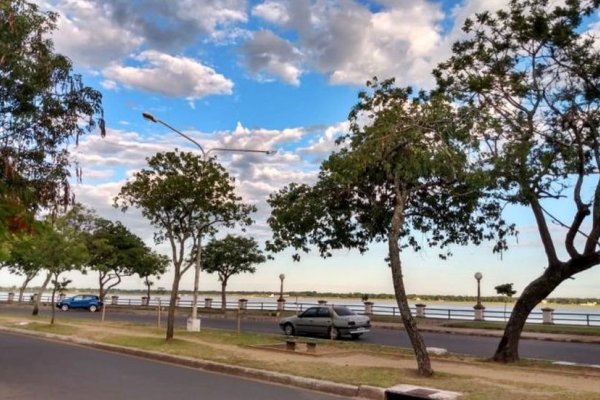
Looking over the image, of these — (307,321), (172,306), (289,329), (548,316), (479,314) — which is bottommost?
(289,329)

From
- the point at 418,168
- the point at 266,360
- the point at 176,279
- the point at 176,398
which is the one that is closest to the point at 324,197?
the point at 176,279

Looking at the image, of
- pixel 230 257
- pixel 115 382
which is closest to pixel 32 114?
pixel 115 382

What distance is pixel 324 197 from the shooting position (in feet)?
70.1

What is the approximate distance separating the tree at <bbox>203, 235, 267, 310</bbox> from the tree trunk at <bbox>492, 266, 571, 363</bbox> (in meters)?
36.1

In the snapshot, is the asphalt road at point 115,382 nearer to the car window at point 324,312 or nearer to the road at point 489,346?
the road at point 489,346

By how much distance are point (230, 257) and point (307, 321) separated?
24491 mm

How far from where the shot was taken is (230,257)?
51.2 m

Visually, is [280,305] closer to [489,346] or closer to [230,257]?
[230,257]

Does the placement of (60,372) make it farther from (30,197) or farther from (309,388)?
(309,388)

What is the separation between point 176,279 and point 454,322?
20.3 meters

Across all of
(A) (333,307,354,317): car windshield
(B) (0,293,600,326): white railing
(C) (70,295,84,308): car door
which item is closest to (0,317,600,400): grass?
(A) (333,307,354,317): car windshield

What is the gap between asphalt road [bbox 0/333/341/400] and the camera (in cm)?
1037

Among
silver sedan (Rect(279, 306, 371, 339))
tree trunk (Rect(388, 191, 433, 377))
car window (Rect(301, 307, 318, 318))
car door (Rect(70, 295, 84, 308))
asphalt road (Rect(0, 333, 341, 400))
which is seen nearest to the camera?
asphalt road (Rect(0, 333, 341, 400))

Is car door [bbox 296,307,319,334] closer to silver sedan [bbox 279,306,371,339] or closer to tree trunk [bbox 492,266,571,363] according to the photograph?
silver sedan [bbox 279,306,371,339]
